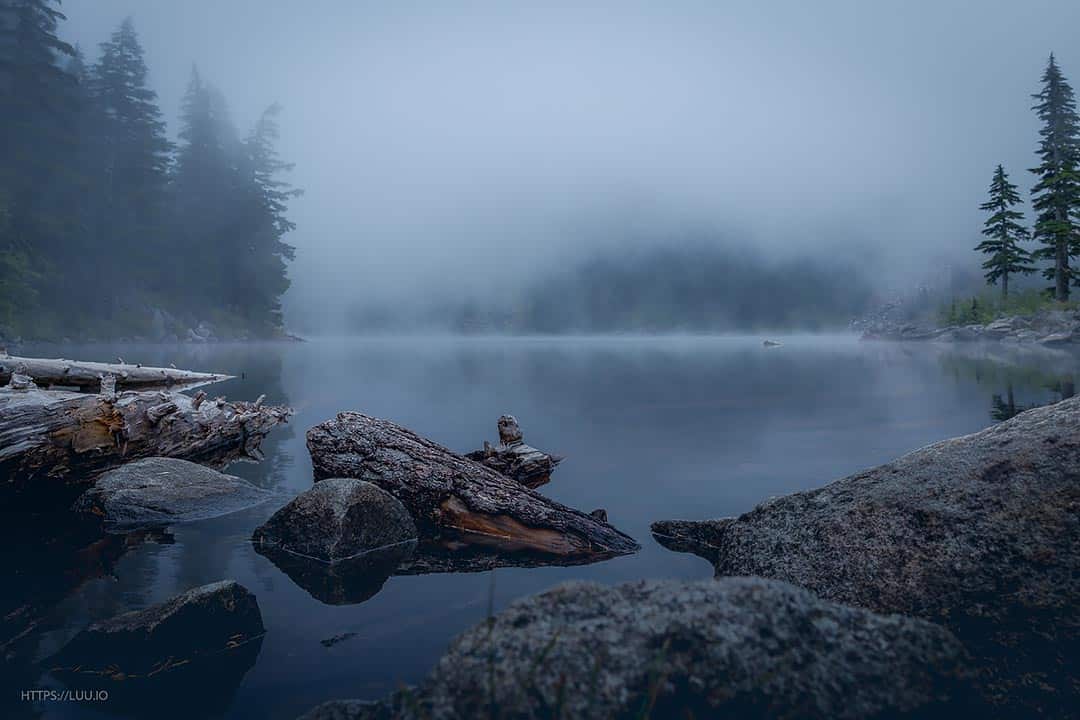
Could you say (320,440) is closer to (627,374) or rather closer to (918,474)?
(918,474)

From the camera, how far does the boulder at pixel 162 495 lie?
7391mm

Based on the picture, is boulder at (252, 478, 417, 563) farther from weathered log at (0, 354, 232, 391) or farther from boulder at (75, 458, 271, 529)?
weathered log at (0, 354, 232, 391)

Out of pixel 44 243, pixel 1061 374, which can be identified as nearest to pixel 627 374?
pixel 1061 374

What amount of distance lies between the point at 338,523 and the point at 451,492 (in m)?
1.47

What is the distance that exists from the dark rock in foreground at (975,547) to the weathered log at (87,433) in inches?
350

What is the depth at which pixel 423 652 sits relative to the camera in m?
4.36

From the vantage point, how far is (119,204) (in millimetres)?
56281

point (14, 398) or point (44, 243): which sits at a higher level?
point (44, 243)

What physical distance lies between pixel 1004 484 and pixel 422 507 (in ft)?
19.7

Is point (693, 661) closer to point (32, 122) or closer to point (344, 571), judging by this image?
point (344, 571)

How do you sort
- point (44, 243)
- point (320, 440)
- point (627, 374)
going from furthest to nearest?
1. point (44, 243)
2. point (627, 374)
3. point (320, 440)

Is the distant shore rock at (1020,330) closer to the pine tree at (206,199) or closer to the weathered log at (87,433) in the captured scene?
the weathered log at (87,433)

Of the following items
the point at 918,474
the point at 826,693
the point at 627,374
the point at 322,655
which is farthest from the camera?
the point at 627,374

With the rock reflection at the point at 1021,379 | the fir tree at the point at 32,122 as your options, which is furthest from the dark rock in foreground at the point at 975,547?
the fir tree at the point at 32,122
